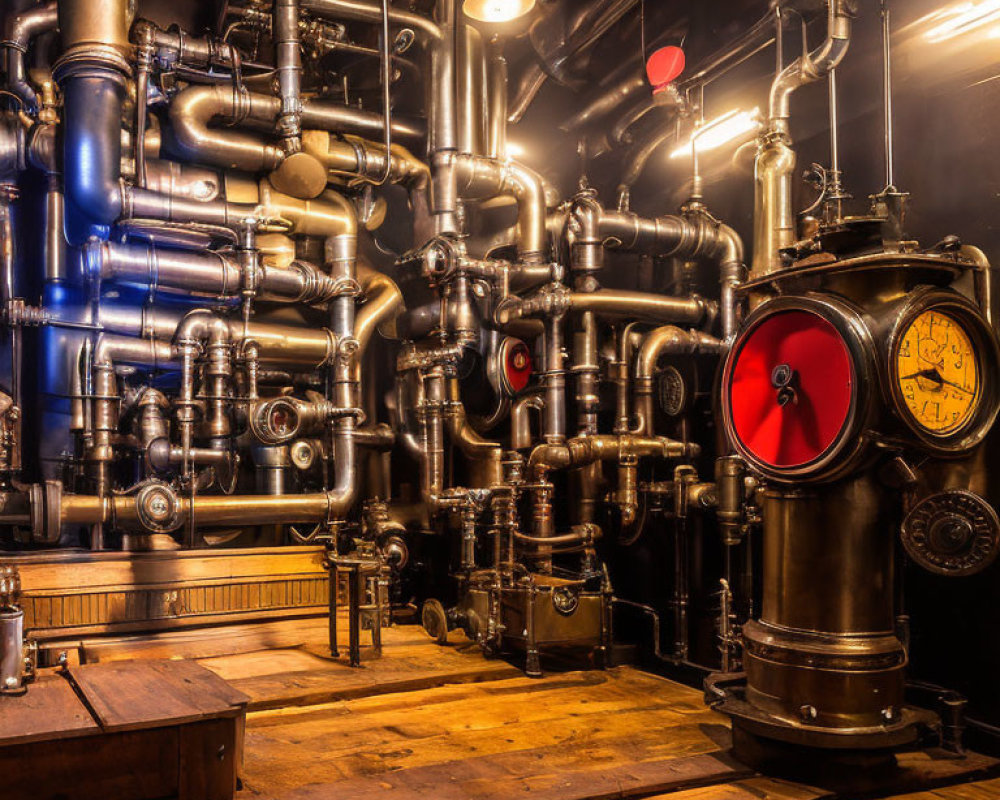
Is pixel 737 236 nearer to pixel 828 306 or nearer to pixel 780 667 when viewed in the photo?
pixel 828 306

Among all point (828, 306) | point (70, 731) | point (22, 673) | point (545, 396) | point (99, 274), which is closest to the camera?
point (70, 731)

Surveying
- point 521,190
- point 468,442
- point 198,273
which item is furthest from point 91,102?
point 468,442

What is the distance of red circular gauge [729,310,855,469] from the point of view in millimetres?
3219

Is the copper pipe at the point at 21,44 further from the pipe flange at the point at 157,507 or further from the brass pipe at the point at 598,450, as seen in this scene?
the brass pipe at the point at 598,450

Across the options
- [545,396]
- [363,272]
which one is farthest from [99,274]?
[545,396]

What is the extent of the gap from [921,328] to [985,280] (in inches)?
31.7

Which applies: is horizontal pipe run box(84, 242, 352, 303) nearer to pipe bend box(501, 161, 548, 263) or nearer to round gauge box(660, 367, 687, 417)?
pipe bend box(501, 161, 548, 263)

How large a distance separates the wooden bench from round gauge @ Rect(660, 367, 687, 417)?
4129mm

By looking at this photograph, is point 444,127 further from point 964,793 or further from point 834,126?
point 964,793

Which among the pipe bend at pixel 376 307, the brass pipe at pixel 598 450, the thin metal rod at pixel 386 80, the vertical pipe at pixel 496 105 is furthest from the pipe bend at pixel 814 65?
the pipe bend at pixel 376 307

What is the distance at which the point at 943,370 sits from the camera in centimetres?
328

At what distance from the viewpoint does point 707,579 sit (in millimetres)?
5742

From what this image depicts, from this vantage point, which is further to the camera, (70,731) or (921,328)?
(921,328)

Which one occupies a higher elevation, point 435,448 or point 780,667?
point 435,448
